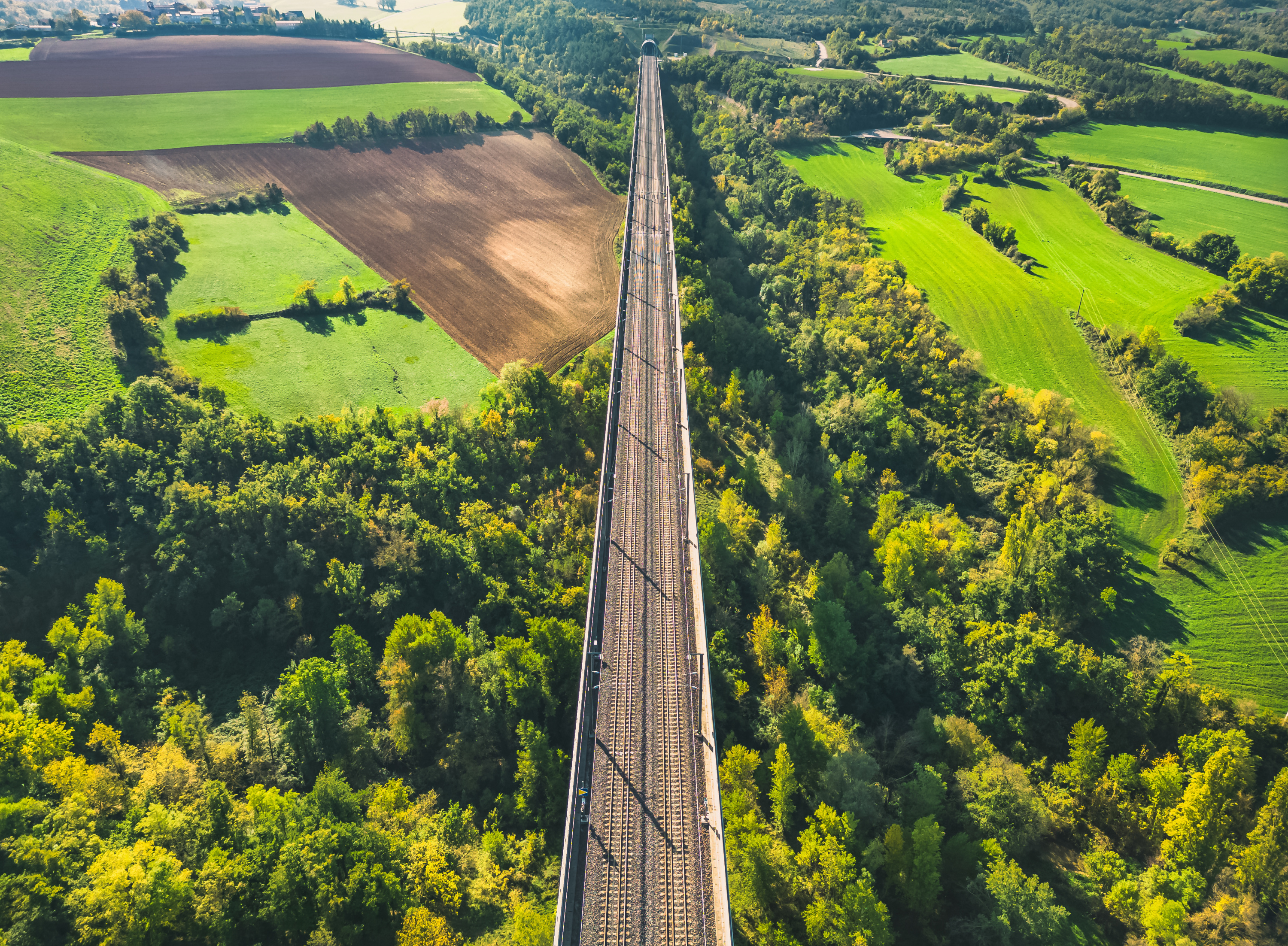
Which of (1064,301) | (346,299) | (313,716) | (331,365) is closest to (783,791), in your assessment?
(313,716)

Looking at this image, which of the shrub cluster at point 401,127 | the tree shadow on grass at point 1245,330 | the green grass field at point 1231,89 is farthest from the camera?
the green grass field at point 1231,89

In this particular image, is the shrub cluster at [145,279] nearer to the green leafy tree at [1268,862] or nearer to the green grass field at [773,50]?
the green leafy tree at [1268,862]

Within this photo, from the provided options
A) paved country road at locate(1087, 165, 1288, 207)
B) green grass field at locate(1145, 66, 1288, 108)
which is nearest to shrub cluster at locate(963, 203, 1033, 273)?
paved country road at locate(1087, 165, 1288, 207)

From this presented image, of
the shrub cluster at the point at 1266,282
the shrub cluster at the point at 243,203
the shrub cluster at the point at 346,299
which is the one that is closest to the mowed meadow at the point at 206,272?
the shrub cluster at the point at 346,299

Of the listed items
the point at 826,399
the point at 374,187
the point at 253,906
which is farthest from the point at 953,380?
the point at 374,187

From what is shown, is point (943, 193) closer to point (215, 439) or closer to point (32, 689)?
point (215, 439)

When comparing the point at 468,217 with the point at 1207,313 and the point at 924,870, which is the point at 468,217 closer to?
the point at 924,870
